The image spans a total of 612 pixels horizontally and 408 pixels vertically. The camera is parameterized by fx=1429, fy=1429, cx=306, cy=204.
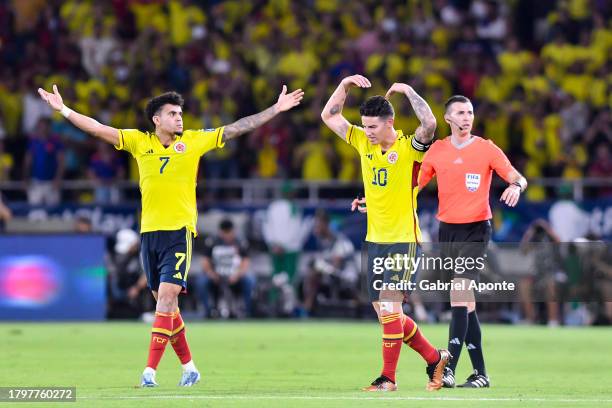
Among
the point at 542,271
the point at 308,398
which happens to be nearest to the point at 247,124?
the point at 308,398

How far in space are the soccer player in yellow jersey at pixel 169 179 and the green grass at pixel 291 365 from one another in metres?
0.98

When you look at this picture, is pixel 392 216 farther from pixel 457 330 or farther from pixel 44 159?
pixel 44 159

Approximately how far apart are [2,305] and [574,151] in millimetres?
10714

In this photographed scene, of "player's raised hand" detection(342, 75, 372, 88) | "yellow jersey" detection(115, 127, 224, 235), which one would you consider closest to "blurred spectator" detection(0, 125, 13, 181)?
"yellow jersey" detection(115, 127, 224, 235)

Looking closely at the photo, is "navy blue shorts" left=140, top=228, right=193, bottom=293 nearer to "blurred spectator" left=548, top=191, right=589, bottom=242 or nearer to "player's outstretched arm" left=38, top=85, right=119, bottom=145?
"player's outstretched arm" left=38, top=85, right=119, bottom=145

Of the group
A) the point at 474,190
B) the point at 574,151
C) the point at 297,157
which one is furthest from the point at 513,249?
the point at 474,190

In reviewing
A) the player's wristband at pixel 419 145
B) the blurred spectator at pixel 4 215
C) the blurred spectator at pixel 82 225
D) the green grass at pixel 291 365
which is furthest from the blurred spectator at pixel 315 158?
the player's wristband at pixel 419 145

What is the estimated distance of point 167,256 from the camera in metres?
13.3

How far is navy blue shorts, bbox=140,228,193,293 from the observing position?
43.5 ft

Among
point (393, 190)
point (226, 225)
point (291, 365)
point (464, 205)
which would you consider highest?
point (393, 190)

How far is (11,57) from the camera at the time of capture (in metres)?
30.1

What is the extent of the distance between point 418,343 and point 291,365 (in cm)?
358

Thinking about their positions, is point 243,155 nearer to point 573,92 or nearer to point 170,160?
point 573,92

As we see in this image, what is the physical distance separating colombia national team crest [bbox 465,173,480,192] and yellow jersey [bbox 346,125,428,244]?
50cm
